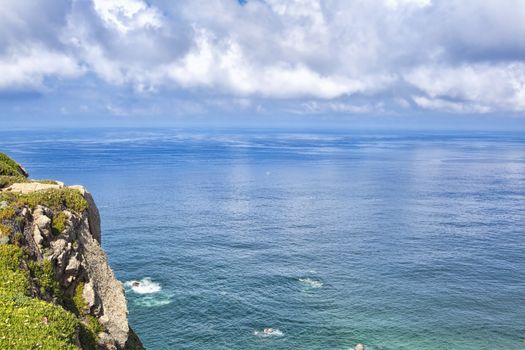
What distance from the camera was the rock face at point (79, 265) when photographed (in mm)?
30947

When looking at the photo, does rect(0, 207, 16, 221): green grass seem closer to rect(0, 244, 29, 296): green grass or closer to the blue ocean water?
rect(0, 244, 29, 296): green grass

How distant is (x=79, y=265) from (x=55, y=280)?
2324mm

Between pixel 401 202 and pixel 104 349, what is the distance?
143 metres

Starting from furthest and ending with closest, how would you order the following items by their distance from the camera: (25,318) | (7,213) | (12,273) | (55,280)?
(7,213), (55,280), (12,273), (25,318)

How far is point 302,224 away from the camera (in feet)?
420

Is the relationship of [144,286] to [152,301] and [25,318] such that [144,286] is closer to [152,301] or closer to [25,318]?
[152,301]

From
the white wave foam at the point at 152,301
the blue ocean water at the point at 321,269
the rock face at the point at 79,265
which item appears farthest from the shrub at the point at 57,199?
the white wave foam at the point at 152,301

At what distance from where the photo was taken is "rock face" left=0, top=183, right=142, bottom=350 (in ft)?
102

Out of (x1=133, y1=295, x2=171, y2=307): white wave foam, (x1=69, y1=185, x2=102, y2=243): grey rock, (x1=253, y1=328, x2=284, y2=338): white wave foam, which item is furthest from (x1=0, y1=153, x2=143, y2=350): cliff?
(x1=133, y1=295, x2=171, y2=307): white wave foam

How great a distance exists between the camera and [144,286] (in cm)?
8194

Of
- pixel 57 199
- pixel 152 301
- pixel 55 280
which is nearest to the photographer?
pixel 55 280

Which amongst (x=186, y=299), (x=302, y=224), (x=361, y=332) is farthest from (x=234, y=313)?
(x=302, y=224)

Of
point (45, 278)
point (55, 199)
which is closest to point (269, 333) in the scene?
point (55, 199)

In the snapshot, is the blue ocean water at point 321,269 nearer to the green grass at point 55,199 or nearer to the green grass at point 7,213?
the green grass at point 55,199
